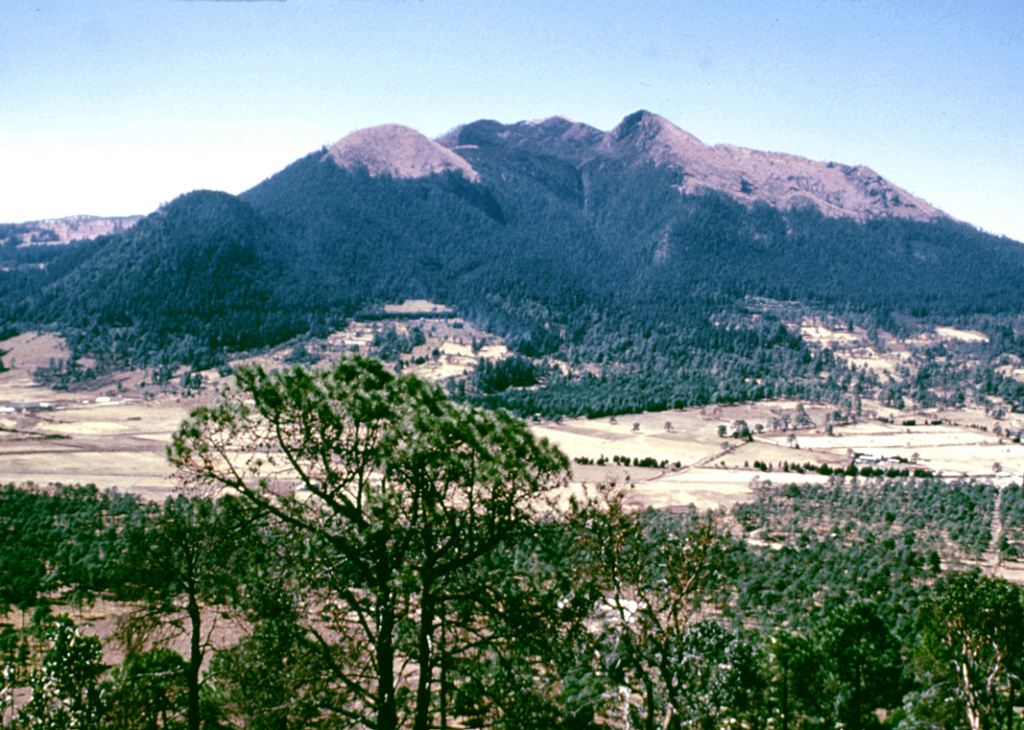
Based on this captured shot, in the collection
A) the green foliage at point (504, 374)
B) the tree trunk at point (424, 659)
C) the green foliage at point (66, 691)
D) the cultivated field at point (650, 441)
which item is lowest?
the cultivated field at point (650, 441)

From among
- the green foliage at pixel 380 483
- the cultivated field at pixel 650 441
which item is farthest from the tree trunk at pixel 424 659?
the cultivated field at pixel 650 441

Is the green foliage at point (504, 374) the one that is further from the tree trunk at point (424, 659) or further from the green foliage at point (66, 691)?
the tree trunk at point (424, 659)

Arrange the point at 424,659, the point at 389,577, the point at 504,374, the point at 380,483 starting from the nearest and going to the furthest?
the point at 424,659, the point at 389,577, the point at 380,483, the point at 504,374

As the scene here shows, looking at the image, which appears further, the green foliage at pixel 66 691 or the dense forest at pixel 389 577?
the green foliage at pixel 66 691

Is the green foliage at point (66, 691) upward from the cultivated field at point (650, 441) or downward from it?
upward

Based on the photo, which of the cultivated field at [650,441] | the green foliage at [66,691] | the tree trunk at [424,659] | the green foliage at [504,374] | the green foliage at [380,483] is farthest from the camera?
the green foliage at [504,374]

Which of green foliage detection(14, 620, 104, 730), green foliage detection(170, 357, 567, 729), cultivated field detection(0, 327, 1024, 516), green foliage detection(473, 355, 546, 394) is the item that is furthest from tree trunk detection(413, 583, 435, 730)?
green foliage detection(473, 355, 546, 394)

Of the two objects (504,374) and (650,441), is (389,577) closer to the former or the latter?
(650,441)

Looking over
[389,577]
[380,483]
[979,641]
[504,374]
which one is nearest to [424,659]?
[389,577]

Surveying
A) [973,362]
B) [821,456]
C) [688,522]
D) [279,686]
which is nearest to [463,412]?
[279,686]

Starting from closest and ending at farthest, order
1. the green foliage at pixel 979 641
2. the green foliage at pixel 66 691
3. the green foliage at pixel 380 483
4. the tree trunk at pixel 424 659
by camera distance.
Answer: the tree trunk at pixel 424 659 → the green foliage at pixel 380 483 → the green foliage at pixel 66 691 → the green foliage at pixel 979 641

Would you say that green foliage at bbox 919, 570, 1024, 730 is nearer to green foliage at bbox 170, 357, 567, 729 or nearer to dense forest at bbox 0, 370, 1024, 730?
dense forest at bbox 0, 370, 1024, 730

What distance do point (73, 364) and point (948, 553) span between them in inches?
4961

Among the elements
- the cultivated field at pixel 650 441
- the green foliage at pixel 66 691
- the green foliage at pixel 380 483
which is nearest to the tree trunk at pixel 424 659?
the green foliage at pixel 380 483
